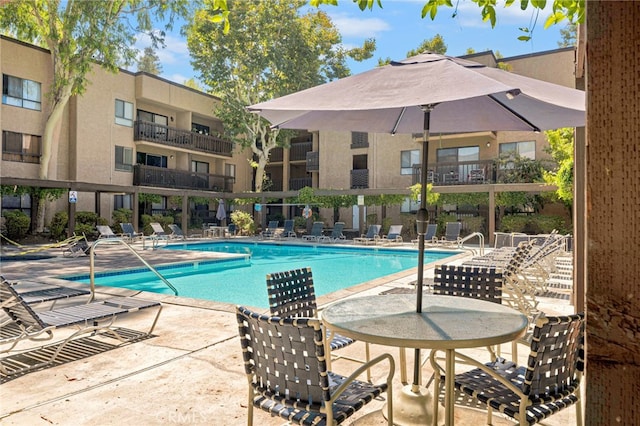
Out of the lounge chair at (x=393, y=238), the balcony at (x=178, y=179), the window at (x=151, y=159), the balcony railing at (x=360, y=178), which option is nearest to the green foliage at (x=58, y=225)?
the balcony at (x=178, y=179)

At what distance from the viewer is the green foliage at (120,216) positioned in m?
22.3

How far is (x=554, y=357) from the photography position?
88.1 inches

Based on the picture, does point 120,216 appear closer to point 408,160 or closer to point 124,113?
point 124,113

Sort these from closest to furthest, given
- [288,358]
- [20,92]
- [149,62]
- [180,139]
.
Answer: [288,358]
[20,92]
[180,139]
[149,62]

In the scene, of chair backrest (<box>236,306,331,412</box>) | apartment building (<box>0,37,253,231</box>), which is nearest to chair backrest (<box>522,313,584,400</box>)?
chair backrest (<box>236,306,331,412</box>)

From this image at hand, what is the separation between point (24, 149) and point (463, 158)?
2158cm

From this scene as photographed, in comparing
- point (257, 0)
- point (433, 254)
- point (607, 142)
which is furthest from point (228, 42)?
point (607, 142)

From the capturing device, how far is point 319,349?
2.05 metres

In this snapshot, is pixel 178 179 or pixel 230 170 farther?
pixel 230 170

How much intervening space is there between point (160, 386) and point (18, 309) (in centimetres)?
159

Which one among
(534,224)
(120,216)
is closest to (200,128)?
(120,216)

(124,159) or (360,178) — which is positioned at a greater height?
(124,159)

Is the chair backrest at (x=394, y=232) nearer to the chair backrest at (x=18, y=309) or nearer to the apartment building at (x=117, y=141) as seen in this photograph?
the apartment building at (x=117, y=141)

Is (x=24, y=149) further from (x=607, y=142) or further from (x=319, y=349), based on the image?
(x=607, y=142)
